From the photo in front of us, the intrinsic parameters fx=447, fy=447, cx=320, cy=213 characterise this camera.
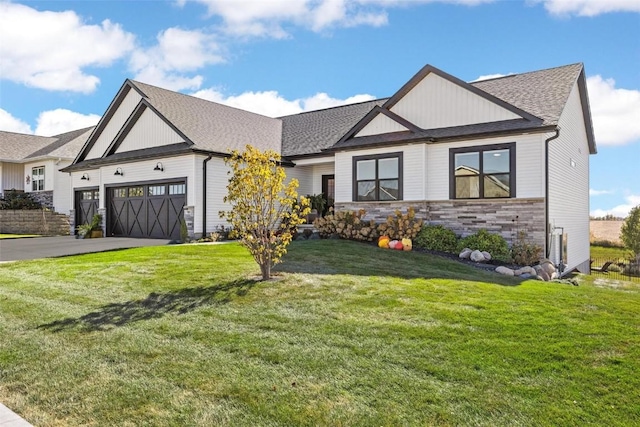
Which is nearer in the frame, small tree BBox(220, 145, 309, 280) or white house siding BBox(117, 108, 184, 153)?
small tree BBox(220, 145, 309, 280)

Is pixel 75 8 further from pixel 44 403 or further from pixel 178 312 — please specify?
pixel 44 403

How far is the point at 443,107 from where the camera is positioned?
50.2 feet

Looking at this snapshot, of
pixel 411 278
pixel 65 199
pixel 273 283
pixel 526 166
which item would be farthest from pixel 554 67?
pixel 65 199

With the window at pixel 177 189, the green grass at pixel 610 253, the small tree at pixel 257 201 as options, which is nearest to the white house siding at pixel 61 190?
the window at pixel 177 189

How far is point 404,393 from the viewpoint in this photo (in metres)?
3.73

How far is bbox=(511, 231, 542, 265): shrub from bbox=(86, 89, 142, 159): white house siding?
17.1 m

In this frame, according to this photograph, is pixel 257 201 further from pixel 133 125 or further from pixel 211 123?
pixel 133 125

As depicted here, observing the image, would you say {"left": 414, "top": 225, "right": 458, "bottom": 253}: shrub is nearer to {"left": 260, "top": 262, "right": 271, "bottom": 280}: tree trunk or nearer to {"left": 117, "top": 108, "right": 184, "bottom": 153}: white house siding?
{"left": 260, "top": 262, "right": 271, "bottom": 280}: tree trunk

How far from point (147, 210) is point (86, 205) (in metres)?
5.55

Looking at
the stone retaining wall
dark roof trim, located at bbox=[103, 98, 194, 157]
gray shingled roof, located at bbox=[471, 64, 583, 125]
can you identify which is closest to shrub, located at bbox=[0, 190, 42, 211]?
the stone retaining wall

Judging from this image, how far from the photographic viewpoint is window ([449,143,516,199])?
1364 centimetres

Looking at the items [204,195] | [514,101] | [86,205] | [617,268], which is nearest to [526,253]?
[514,101]

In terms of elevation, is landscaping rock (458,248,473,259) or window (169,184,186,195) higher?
window (169,184,186,195)

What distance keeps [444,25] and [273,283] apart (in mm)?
9181
